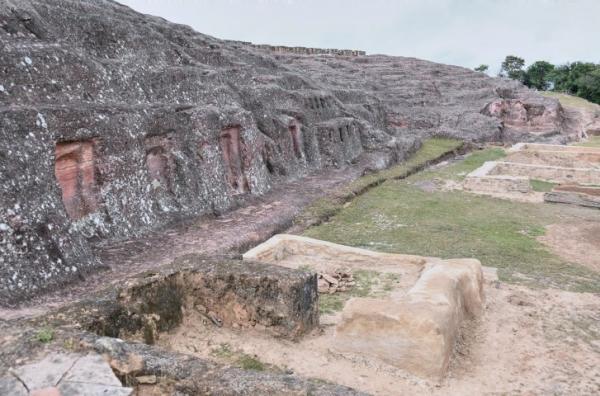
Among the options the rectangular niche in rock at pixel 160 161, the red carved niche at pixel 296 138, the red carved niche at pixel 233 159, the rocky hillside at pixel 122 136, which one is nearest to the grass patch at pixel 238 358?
the rocky hillside at pixel 122 136

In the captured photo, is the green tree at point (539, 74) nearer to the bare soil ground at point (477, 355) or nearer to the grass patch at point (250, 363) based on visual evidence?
the bare soil ground at point (477, 355)

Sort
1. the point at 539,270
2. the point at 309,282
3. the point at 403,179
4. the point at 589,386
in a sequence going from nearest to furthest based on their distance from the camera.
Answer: the point at 589,386
the point at 309,282
the point at 539,270
the point at 403,179

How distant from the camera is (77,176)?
9.79 metres

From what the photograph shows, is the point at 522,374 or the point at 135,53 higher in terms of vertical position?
the point at 135,53

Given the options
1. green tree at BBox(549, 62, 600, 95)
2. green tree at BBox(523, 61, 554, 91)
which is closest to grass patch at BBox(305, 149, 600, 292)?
green tree at BBox(549, 62, 600, 95)

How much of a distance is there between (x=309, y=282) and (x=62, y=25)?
39.8 ft

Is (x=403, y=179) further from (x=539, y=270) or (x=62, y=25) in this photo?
(x=62, y=25)

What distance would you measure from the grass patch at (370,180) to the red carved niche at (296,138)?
2.40 metres

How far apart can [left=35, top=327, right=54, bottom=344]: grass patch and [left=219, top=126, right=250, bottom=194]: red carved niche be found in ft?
32.2

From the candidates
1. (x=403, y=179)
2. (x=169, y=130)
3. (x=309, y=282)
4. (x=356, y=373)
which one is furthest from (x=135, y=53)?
(x=356, y=373)

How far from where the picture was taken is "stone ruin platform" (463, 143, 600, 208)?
1500 cm

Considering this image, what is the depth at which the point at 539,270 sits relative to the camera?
30.6 feet

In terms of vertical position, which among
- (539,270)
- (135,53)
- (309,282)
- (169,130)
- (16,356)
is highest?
(135,53)

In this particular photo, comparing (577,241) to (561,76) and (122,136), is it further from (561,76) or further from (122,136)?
(561,76)
